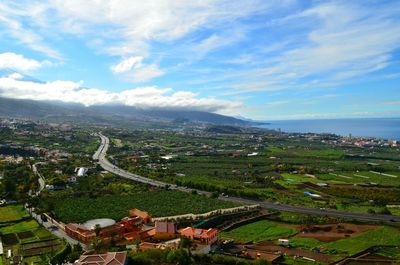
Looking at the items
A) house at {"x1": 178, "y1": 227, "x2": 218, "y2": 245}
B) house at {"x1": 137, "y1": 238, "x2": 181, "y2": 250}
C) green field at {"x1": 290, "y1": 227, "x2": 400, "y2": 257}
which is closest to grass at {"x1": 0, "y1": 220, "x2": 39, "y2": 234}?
house at {"x1": 137, "y1": 238, "x2": 181, "y2": 250}

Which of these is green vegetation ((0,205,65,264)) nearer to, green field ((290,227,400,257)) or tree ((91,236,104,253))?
tree ((91,236,104,253))

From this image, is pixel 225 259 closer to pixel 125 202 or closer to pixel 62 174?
pixel 125 202

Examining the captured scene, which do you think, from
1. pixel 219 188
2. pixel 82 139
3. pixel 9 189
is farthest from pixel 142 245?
pixel 82 139

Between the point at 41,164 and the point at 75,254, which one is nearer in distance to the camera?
the point at 75,254

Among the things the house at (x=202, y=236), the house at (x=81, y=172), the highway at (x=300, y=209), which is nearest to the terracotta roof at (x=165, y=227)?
the house at (x=202, y=236)

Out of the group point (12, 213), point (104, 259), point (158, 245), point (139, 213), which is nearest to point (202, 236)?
point (158, 245)

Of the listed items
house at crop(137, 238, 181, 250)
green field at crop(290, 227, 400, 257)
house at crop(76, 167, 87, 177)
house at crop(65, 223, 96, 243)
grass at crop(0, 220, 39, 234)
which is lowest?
grass at crop(0, 220, 39, 234)

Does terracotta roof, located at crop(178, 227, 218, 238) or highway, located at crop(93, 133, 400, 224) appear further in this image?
highway, located at crop(93, 133, 400, 224)
